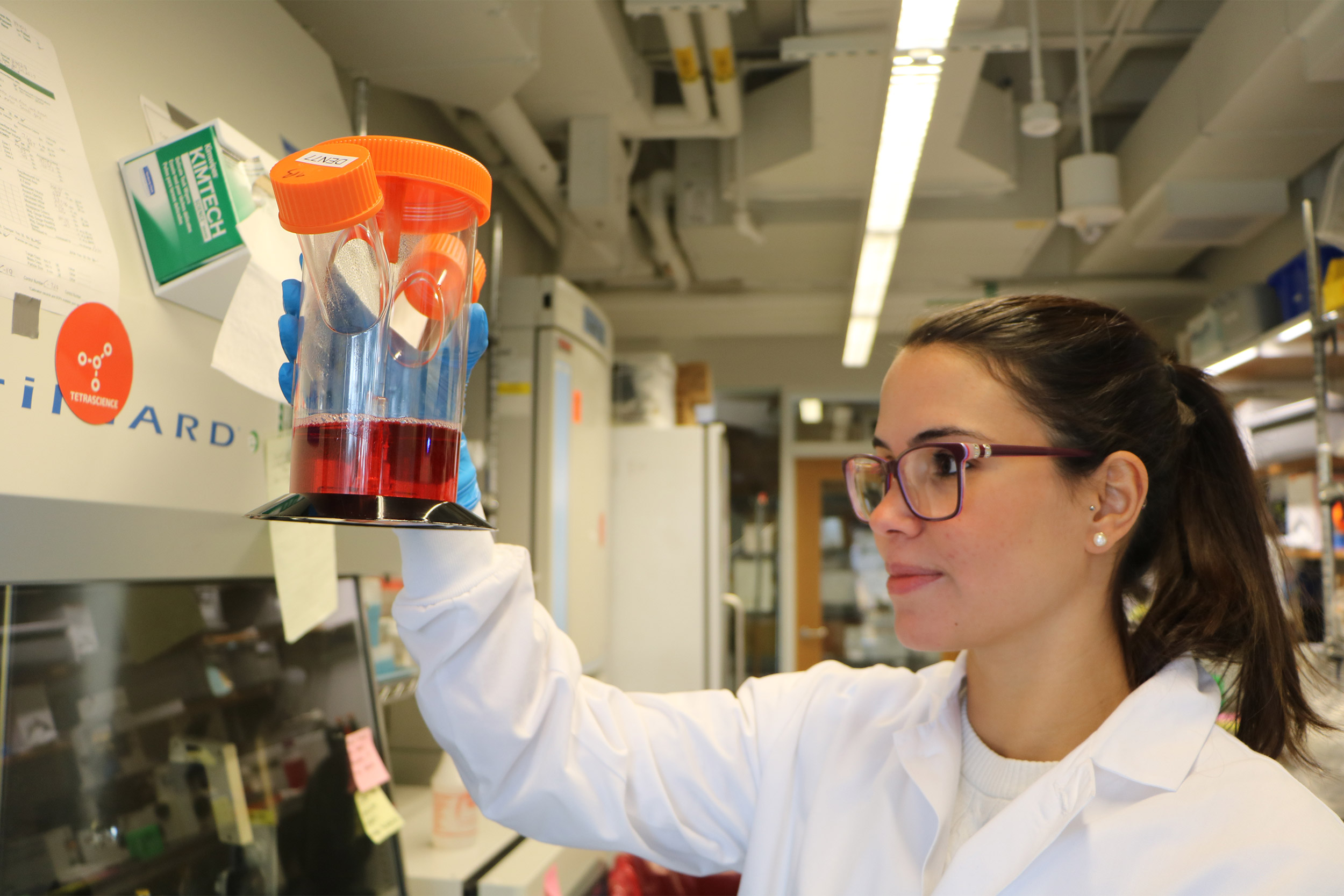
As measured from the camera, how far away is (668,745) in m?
1.34

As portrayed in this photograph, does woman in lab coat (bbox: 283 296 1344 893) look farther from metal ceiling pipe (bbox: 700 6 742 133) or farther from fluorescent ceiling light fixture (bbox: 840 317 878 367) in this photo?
fluorescent ceiling light fixture (bbox: 840 317 878 367)

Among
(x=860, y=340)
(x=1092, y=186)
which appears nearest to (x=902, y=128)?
(x=1092, y=186)

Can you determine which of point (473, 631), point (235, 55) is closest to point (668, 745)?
point (473, 631)

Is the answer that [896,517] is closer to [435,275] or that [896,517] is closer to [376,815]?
[435,275]

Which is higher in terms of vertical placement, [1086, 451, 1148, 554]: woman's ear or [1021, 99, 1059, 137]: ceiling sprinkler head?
[1021, 99, 1059, 137]: ceiling sprinkler head

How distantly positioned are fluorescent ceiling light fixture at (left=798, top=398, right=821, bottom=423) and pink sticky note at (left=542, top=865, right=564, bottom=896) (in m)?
4.88

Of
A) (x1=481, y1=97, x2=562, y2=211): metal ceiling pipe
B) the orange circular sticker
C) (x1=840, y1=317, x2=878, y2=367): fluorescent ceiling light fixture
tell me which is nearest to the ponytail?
the orange circular sticker

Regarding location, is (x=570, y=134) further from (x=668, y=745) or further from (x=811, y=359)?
(x=811, y=359)

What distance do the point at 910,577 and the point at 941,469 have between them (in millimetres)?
146

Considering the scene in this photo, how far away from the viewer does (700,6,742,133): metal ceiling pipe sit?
109 inches

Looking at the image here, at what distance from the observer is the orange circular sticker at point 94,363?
934mm

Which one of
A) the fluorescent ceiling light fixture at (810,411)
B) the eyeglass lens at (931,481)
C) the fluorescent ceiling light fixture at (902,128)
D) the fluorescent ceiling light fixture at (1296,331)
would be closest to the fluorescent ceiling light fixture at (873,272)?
the fluorescent ceiling light fixture at (902,128)

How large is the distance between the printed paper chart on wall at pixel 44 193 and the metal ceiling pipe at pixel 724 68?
1843mm

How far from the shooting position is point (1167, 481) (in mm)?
1314
